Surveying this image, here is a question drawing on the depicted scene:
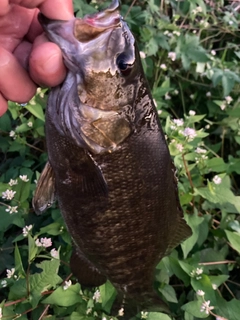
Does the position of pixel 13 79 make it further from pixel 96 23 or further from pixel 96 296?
pixel 96 296

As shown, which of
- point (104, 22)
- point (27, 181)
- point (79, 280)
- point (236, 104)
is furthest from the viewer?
point (236, 104)

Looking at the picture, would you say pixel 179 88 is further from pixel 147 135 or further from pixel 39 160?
pixel 147 135

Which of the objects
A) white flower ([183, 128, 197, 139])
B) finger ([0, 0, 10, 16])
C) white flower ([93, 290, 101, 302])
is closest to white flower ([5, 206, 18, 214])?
white flower ([93, 290, 101, 302])

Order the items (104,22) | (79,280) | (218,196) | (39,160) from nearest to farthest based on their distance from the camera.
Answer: (104,22) → (79,280) → (218,196) → (39,160)

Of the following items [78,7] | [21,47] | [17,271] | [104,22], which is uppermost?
[104,22]

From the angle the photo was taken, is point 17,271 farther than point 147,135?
Yes

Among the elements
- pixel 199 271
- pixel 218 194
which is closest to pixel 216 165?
pixel 218 194

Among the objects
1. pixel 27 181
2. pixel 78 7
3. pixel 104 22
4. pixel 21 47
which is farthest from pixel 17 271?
pixel 78 7
